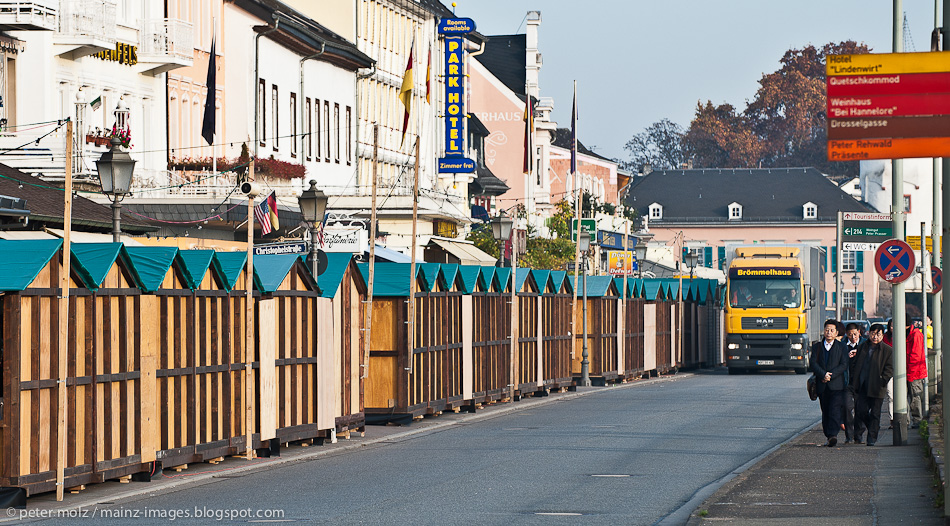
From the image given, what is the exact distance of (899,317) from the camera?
23.5 metres

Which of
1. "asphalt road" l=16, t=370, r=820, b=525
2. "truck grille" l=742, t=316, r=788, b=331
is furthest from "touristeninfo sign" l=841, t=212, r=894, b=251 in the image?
"truck grille" l=742, t=316, r=788, b=331

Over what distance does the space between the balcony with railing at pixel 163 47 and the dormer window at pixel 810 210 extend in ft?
288

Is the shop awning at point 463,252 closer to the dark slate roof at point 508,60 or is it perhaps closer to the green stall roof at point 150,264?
the green stall roof at point 150,264

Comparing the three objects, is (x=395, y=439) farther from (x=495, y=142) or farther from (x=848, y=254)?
(x=848, y=254)

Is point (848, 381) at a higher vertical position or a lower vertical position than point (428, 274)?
lower

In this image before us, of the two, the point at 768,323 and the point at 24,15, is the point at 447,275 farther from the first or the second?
the point at 768,323

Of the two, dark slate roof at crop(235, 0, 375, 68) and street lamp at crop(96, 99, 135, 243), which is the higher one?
dark slate roof at crop(235, 0, 375, 68)

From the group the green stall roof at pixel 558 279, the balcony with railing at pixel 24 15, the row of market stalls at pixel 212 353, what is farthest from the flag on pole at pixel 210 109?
the green stall roof at pixel 558 279

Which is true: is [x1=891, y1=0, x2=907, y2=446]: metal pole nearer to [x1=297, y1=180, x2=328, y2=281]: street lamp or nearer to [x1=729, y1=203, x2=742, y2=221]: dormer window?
[x1=297, y1=180, x2=328, y2=281]: street lamp

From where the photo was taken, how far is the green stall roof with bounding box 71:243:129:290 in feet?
52.0

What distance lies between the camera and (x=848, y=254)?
389ft

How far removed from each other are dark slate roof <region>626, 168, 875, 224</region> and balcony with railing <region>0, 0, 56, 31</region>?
92.3 m

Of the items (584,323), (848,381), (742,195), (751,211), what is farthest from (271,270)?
(751,211)

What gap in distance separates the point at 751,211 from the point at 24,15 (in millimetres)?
95455
